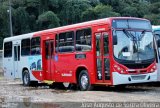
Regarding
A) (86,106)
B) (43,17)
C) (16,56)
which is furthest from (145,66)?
(43,17)

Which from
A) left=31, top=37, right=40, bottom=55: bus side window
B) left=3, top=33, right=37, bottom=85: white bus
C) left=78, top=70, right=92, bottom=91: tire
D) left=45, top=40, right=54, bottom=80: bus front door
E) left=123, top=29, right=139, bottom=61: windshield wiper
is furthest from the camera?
left=3, top=33, right=37, bottom=85: white bus

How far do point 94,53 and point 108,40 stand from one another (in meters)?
1.03

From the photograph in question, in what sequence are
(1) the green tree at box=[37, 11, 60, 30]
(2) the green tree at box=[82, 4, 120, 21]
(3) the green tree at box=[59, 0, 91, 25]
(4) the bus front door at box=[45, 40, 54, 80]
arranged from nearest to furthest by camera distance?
(4) the bus front door at box=[45, 40, 54, 80] → (1) the green tree at box=[37, 11, 60, 30] → (2) the green tree at box=[82, 4, 120, 21] → (3) the green tree at box=[59, 0, 91, 25]

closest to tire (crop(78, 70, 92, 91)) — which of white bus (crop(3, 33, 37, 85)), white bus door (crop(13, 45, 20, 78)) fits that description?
white bus (crop(3, 33, 37, 85))

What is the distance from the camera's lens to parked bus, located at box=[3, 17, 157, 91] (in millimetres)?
15922

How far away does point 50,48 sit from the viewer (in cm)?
2080

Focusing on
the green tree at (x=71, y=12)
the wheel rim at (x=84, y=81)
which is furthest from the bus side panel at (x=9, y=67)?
the green tree at (x=71, y=12)

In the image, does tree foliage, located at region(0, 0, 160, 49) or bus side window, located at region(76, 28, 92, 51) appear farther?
tree foliage, located at region(0, 0, 160, 49)

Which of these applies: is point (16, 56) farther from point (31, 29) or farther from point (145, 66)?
point (31, 29)

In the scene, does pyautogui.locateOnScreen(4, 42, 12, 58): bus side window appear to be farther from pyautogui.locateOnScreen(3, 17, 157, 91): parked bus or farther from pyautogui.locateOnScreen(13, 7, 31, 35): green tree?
pyautogui.locateOnScreen(13, 7, 31, 35): green tree

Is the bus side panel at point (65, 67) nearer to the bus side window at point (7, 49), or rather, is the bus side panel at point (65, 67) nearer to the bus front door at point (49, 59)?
the bus front door at point (49, 59)

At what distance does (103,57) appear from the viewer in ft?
53.7

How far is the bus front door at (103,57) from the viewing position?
53.1 feet

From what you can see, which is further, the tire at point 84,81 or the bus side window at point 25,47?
the bus side window at point 25,47
